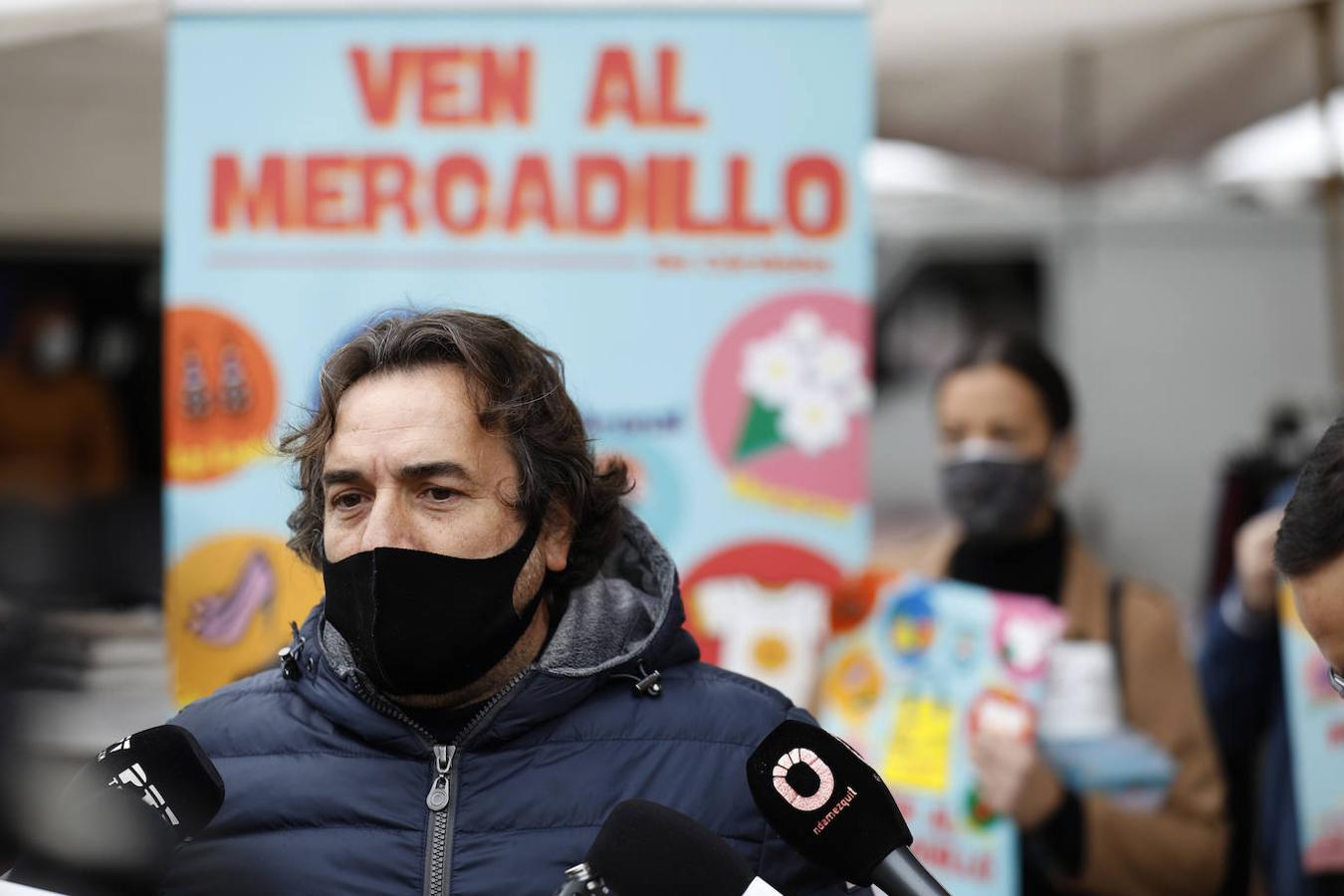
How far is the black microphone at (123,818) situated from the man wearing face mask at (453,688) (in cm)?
17

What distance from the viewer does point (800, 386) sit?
3.38 m

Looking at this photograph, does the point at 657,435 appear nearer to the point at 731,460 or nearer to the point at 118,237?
the point at 731,460

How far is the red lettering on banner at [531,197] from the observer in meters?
3.34

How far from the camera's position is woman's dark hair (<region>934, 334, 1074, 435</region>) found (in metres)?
4.00

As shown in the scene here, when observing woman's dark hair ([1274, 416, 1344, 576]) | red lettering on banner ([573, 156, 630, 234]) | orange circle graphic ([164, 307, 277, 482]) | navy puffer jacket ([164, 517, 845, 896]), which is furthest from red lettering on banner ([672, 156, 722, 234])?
woman's dark hair ([1274, 416, 1344, 576])

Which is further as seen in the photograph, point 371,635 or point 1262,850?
point 1262,850

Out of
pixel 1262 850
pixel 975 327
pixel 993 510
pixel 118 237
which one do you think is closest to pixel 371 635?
pixel 993 510

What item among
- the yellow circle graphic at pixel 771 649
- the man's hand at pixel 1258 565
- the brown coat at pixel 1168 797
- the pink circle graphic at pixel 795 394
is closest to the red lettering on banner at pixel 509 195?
the pink circle graphic at pixel 795 394

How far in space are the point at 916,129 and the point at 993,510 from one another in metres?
1.74

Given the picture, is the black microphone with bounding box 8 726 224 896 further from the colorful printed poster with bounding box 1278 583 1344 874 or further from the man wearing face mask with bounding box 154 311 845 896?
the colorful printed poster with bounding box 1278 583 1344 874

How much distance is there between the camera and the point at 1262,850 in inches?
147

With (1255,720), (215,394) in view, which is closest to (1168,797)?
(1255,720)

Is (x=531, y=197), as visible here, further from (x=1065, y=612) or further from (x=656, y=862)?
(x=656, y=862)

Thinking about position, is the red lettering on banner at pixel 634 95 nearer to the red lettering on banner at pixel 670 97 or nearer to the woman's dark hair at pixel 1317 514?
the red lettering on banner at pixel 670 97
